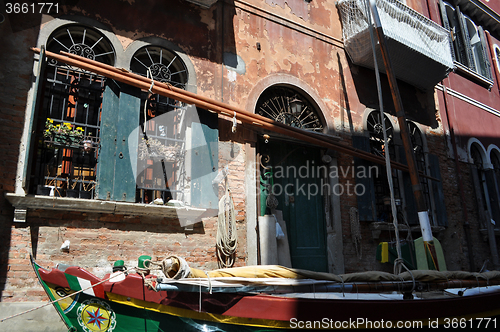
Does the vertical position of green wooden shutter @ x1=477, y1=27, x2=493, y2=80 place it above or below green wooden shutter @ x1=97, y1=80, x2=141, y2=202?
above

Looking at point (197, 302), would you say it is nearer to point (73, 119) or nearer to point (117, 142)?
point (117, 142)

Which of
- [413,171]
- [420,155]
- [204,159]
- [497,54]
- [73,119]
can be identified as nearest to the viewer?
[73,119]

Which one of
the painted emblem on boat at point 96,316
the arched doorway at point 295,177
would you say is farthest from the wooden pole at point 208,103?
the painted emblem on boat at point 96,316

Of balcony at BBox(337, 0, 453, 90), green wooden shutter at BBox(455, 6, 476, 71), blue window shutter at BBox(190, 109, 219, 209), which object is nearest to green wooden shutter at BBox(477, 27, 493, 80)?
green wooden shutter at BBox(455, 6, 476, 71)

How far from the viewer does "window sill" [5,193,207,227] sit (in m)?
4.48

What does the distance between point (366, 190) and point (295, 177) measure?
148cm

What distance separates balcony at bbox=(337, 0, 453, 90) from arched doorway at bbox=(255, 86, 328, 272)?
1.85 metres

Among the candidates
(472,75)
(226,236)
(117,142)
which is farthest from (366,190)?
(472,75)

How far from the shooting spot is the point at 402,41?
8.00m

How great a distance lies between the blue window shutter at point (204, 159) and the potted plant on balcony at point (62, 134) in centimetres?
162

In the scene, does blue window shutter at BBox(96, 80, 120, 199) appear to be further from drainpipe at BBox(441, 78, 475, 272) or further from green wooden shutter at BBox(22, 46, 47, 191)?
drainpipe at BBox(441, 78, 475, 272)

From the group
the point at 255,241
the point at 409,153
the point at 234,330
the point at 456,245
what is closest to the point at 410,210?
the point at 456,245

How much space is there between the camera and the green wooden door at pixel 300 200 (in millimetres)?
6938

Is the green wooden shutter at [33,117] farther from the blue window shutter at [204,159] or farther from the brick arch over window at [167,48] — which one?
the blue window shutter at [204,159]
